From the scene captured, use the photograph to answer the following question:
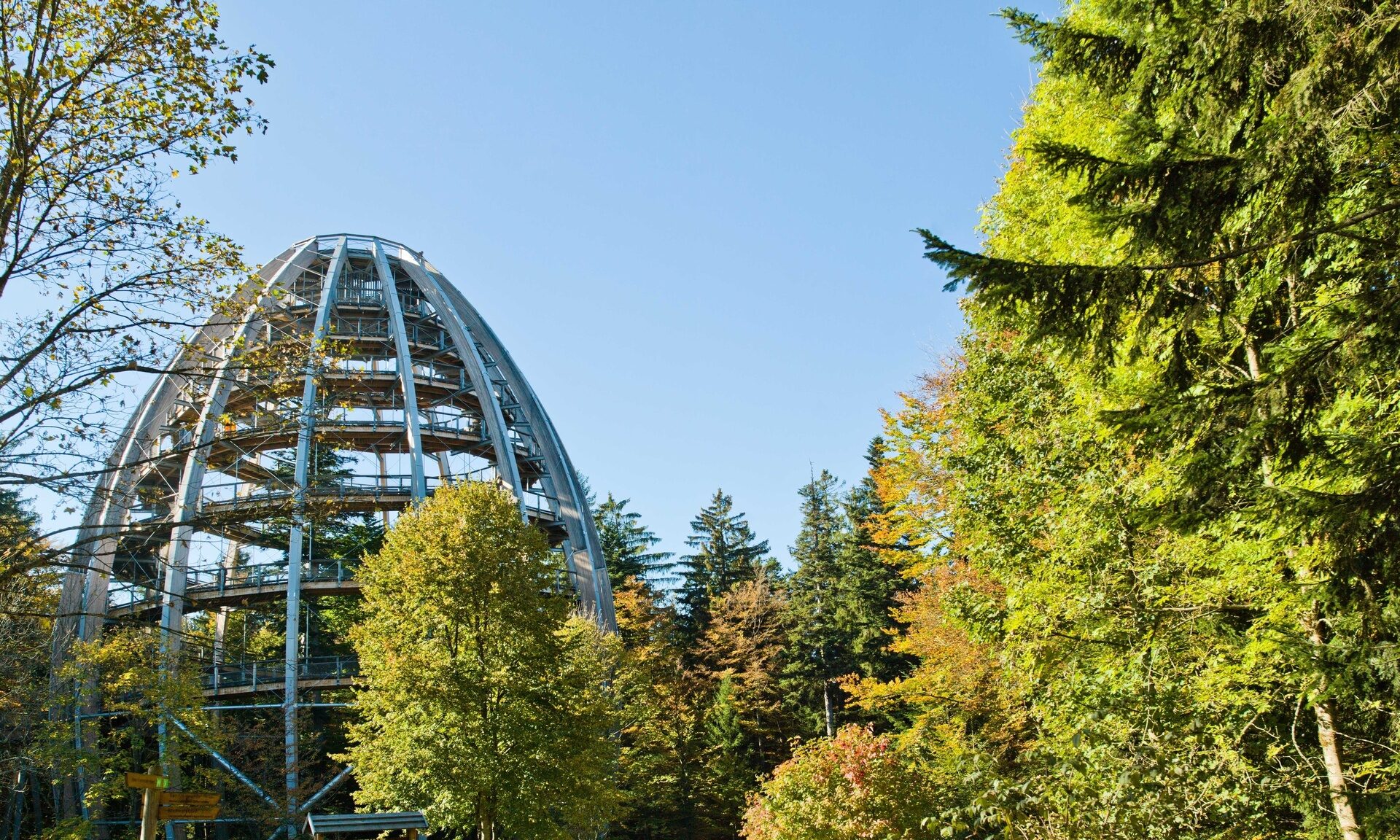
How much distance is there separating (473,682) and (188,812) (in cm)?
600

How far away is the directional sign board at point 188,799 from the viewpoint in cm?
989

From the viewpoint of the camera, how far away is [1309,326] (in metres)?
6.89

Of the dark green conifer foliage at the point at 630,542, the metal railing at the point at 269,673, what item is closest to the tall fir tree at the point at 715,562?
the dark green conifer foliage at the point at 630,542

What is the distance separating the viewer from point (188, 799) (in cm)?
1009

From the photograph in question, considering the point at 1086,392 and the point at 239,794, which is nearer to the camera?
the point at 1086,392

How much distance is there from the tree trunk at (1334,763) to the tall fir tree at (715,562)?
31654mm

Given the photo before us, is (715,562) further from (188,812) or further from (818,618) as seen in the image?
(188,812)

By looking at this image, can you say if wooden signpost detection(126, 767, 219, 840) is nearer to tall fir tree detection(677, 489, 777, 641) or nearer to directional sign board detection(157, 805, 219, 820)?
directional sign board detection(157, 805, 219, 820)

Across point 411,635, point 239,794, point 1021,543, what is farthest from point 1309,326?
point 239,794

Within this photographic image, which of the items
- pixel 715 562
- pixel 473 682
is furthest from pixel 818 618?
pixel 473 682

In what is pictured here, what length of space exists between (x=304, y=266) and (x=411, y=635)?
Result: 68.9 feet

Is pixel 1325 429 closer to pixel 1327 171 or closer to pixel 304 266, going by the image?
pixel 1327 171

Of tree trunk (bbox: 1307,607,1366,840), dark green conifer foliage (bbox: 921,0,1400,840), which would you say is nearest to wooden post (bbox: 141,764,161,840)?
dark green conifer foliage (bbox: 921,0,1400,840)

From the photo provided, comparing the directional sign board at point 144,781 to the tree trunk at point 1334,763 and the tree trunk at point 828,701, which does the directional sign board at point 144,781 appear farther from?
the tree trunk at point 828,701
